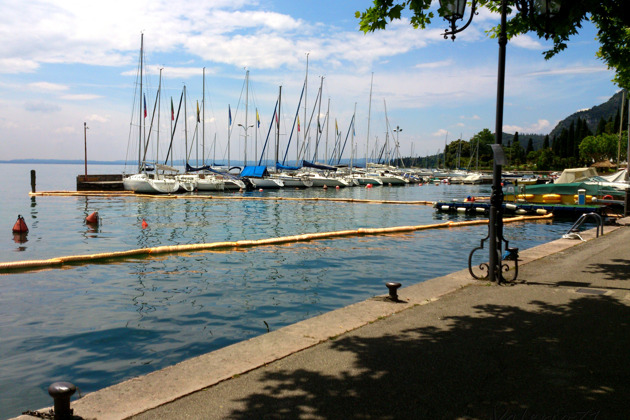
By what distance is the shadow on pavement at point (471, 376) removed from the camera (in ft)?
14.6

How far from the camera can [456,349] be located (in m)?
6.01

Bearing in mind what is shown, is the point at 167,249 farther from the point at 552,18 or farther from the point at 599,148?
the point at 599,148

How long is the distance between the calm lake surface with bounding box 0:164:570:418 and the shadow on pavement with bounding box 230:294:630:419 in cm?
309

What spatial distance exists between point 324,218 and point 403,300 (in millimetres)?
23384

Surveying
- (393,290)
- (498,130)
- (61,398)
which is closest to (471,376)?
(393,290)

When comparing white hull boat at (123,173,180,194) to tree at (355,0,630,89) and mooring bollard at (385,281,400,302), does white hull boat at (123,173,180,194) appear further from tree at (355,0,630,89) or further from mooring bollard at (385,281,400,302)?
mooring bollard at (385,281,400,302)

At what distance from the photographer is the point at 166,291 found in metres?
11.8

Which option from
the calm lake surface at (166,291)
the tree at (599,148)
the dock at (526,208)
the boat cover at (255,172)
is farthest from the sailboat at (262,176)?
the tree at (599,148)

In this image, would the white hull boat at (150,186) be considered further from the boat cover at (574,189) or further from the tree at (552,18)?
the tree at (552,18)

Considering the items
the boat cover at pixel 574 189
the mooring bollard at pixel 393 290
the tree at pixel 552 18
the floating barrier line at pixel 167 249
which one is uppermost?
the tree at pixel 552 18

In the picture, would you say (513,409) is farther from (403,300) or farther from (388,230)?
(388,230)

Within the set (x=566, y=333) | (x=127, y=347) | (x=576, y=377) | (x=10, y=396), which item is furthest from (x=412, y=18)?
(x=10, y=396)

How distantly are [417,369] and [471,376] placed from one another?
560mm

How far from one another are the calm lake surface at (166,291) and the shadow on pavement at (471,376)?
3.09 m
